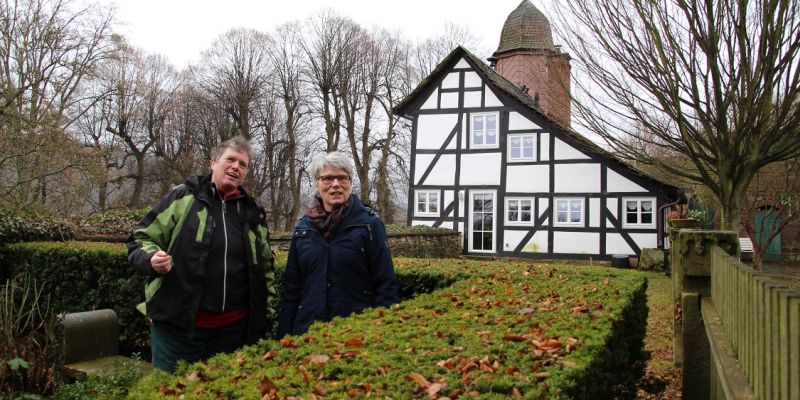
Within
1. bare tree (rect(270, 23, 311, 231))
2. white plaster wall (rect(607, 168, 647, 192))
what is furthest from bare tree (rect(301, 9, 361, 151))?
white plaster wall (rect(607, 168, 647, 192))

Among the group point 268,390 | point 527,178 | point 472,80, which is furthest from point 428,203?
point 268,390

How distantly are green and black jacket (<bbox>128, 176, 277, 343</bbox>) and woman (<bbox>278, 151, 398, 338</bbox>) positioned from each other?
0.86ft

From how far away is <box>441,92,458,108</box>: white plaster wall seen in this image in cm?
2116

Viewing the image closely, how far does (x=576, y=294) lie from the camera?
3.52m

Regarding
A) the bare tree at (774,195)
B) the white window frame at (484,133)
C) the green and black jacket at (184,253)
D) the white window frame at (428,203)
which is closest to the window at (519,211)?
the white window frame at (484,133)

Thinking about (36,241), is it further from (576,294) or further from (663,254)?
(663,254)

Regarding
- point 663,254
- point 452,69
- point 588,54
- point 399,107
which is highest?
point 452,69

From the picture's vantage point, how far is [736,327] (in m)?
2.30

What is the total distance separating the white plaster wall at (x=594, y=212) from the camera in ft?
63.9

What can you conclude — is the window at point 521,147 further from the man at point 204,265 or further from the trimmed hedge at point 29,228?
the man at point 204,265

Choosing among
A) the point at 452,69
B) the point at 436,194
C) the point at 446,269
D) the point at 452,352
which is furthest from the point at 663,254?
the point at 452,352

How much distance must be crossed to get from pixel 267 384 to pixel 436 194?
778 inches

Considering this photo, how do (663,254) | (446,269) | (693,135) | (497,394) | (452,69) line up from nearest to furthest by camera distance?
(497,394)
(446,269)
(693,135)
(663,254)
(452,69)

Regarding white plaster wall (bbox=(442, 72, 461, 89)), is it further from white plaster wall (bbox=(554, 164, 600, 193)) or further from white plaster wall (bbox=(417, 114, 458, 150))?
white plaster wall (bbox=(554, 164, 600, 193))
